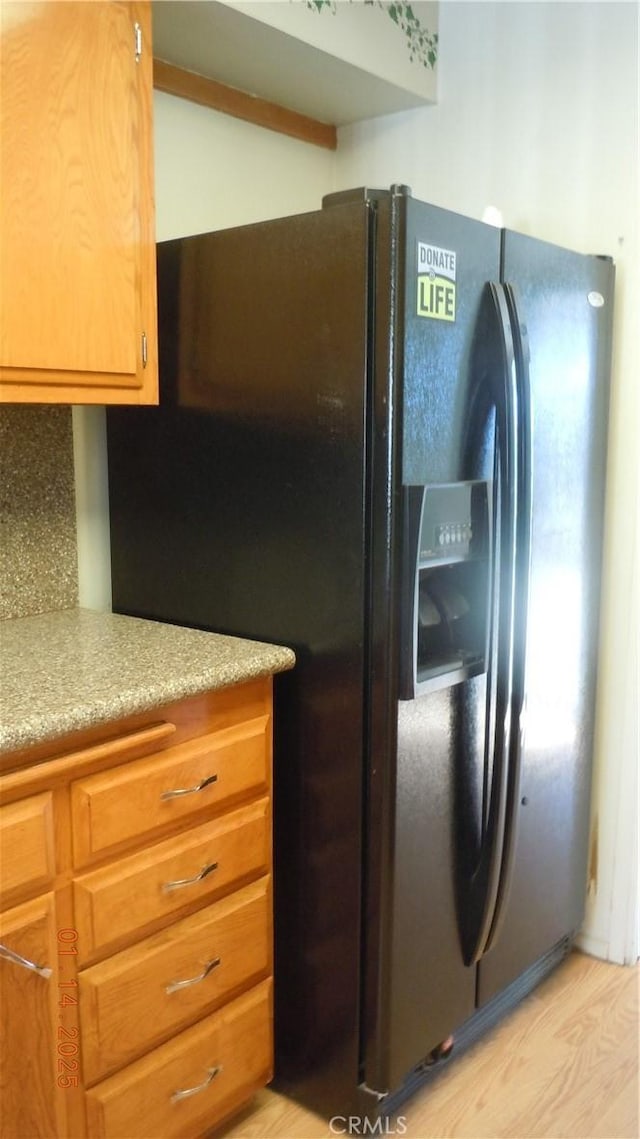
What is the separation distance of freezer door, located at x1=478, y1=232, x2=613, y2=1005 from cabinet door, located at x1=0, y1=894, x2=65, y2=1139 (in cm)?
88

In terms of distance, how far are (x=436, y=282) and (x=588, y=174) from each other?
2.73ft

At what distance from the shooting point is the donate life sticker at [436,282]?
1.46 meters

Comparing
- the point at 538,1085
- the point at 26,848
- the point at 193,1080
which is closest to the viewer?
the point at 26,848

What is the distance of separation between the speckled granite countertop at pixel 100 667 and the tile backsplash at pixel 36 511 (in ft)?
0.19

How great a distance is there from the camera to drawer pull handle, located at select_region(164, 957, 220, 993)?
148 centimetres

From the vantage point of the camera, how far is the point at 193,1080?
1545 mm

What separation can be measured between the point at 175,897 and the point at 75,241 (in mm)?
1066

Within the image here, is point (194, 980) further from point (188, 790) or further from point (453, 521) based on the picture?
point (453, 521)

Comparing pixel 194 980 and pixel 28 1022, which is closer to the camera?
pixel 28 1022

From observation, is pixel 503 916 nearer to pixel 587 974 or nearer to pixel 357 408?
pixel 587 974

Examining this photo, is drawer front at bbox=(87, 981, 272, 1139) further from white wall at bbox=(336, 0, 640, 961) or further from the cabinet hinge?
the cabinet hinge

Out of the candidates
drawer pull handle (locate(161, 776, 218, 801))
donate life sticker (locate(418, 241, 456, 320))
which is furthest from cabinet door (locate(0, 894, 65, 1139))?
donate life sticker (locate(418, 241, 456, 320))

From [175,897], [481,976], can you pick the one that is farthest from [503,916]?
Answer: [175,897]
